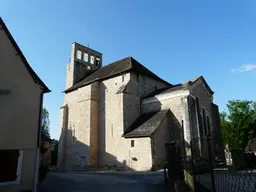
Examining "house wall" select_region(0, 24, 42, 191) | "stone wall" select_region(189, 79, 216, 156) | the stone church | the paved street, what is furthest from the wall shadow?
"house wall" select_region(0, 24, 42, 191)

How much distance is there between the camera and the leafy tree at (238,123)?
108 feet

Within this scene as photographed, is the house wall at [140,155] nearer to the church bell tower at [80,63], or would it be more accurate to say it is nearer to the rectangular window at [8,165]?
the rectangular window at [8,165]

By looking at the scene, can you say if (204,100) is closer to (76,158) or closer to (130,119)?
(130,119)

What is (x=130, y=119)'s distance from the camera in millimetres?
21391

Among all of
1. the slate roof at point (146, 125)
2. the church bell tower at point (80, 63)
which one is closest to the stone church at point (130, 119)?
the slate roof at point (146, 125)

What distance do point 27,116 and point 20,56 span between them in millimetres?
2838

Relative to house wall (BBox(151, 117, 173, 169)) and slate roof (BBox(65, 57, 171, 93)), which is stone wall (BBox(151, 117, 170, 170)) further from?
slate roof (BBox(65, 57, 171, 93))

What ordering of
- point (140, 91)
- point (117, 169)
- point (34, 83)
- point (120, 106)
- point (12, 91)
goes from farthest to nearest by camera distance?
point (140, 91) → point (120, 106) → point (117, 169) → point (34, 83) → point (12, 91)

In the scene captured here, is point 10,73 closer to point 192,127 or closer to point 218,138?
point 192,127

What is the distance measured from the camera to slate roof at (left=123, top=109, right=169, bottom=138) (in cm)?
1798

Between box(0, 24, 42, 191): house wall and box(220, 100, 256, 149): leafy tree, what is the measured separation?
106 feet

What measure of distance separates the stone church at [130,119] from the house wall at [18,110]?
994cm

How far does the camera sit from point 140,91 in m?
23.2

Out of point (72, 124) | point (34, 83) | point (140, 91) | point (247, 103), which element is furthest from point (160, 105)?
point (247, 103)
